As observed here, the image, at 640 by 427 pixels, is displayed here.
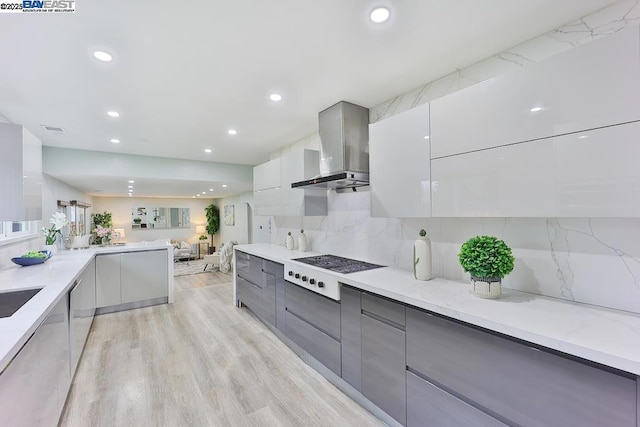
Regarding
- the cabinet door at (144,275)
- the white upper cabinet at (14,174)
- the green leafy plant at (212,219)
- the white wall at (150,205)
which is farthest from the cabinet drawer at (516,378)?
the white wall at (150,205)

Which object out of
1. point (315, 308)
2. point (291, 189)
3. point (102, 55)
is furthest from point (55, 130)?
point (315, 308)

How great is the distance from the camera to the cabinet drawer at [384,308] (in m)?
1.63

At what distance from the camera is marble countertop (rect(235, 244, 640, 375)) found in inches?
38.0

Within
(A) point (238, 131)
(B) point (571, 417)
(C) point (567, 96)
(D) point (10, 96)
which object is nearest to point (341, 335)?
(B) point (571, 417)

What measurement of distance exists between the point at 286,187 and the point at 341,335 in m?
2.01

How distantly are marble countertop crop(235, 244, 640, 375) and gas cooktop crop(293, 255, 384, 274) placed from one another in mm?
421

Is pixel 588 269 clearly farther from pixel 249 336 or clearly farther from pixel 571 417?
pixel 249 336

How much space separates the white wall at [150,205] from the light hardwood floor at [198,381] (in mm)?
7482

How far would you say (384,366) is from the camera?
5.66ft

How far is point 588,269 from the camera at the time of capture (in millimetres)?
1431

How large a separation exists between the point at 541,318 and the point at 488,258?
365mm

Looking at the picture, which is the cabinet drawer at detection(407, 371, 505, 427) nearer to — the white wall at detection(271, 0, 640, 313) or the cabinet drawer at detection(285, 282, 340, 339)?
the cabinet drawer at detection(285, 282, 340, 339)

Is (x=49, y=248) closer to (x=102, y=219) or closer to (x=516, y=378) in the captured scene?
(x=516, y=378)

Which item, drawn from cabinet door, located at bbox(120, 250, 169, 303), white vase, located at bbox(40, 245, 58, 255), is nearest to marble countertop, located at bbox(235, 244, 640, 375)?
cabinet door, located at bbox(120, 250, 169, 303)
